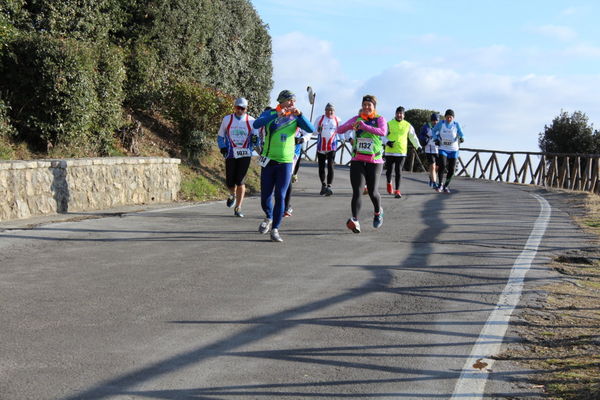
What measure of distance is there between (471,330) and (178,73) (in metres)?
16.0

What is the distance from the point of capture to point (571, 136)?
4138 cm

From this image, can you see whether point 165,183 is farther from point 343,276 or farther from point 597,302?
point 597,302

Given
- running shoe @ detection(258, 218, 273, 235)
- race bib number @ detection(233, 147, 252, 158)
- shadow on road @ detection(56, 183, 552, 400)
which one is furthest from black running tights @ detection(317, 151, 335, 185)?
shadow on road @ detection(56, 183, 552, 400)

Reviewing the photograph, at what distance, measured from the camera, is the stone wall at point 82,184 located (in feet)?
38.9

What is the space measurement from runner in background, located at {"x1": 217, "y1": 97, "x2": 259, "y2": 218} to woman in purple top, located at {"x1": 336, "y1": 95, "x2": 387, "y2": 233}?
1825 millimetres

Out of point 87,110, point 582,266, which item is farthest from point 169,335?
point 87,110

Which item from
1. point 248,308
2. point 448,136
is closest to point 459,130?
point 448,136

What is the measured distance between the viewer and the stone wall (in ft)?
38.9

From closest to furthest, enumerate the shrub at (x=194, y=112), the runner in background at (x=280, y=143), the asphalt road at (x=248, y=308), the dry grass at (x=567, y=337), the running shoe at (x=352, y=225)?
1. the asphalt road at (x=248, y=308)
2. the dry grass at (x=567, y=337)
3. the runner in background at (x=280, y=143)
4. the running shoe at (x=352, y=225)
5. the shrub at (x=194, y=112)

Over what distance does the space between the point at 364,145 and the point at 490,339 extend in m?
6.33

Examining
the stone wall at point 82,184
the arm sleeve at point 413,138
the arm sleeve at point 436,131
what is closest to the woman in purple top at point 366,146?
the stone wall at point 82,184

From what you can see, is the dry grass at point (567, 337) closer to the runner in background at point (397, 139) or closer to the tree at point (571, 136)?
the runner in background at point (397, 139)

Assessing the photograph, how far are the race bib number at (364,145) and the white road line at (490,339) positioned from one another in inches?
118

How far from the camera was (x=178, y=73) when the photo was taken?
20.9 metres
